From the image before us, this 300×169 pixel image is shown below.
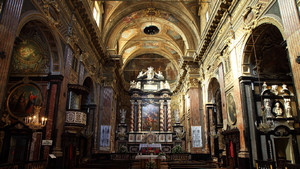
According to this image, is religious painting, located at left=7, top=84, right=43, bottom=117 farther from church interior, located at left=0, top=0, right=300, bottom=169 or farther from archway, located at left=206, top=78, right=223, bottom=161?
archway, located at left=206, top=78, right=223, bottom=161

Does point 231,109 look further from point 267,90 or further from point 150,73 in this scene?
point 150,73

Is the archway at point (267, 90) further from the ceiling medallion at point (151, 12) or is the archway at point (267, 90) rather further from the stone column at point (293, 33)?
the ceiling medallion at point (151, 12)

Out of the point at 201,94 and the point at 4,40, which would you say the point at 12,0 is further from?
the point at 201,94

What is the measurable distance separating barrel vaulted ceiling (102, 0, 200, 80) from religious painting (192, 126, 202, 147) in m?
6.41

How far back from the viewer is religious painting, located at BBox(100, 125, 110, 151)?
16328 mm

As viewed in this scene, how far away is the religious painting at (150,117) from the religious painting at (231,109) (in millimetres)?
13562

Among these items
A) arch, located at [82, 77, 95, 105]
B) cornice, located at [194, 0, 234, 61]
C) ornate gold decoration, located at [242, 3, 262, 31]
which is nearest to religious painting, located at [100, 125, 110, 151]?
arch, located at [82, 77, 95, 105]

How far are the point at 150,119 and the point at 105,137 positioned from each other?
902cm

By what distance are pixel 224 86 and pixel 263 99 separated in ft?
8.42

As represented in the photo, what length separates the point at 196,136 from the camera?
1739cm

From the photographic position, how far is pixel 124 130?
73.6ft

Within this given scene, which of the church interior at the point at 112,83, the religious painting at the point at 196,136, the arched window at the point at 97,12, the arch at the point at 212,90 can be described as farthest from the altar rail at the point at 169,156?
the arched window at the point at 97,12

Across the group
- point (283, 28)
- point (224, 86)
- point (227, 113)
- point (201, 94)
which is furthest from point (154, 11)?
point (283, 28)

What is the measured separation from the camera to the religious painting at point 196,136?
1730 cm
